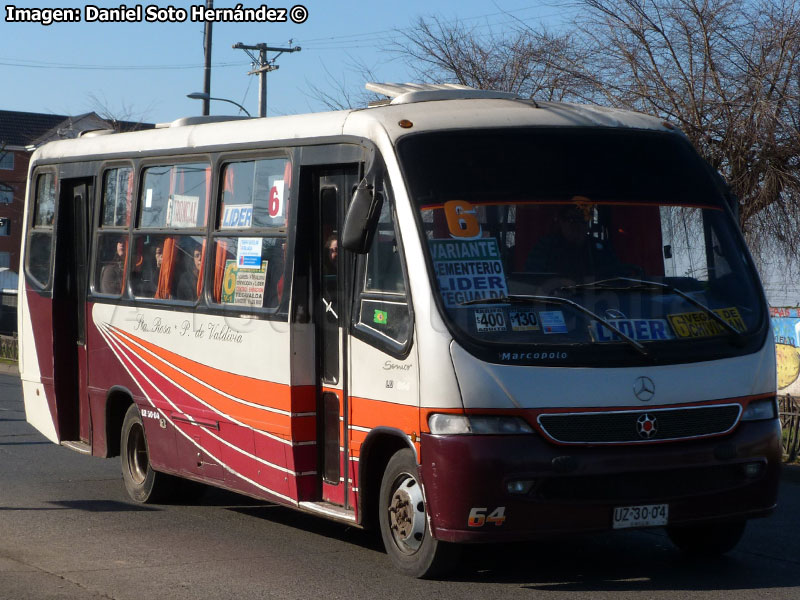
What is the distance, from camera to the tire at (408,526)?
7059 millimetres

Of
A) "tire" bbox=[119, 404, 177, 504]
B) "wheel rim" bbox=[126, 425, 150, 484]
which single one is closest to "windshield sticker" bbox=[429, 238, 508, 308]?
"tire" bbox=[119, 404, 177, 504]

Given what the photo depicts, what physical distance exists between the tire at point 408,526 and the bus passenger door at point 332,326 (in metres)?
0.47

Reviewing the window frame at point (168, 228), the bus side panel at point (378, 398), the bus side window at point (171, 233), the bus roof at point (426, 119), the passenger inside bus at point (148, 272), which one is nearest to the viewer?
the bus side panel at point (378, 398)

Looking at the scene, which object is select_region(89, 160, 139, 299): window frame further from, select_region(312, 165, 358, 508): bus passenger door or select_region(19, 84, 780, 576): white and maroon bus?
select_region(312, 165, 358, 508): bus passenger door

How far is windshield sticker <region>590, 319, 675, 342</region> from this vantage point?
273 inches

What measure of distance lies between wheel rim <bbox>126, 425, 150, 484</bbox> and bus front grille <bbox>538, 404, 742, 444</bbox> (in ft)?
16.2

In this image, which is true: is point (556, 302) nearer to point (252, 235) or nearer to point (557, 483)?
point (557, 483)

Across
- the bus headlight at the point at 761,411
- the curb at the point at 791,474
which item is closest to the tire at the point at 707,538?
the bus headlight at the point at 761,411

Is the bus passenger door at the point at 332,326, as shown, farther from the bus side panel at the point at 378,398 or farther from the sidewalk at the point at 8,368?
the sidewalk at the point at 8,368

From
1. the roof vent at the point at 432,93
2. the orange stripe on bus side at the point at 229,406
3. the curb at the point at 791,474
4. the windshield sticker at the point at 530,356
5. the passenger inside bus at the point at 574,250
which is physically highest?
the roof vent at the point at 432,93

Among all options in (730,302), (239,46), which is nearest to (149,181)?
(730,302)

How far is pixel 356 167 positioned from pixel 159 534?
3077 mm

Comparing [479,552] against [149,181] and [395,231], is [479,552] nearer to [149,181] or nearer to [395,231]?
[395,231]

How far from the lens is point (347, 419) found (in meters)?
7.74
